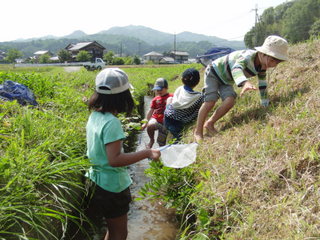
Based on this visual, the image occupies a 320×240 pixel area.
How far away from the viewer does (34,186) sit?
6.63 ft

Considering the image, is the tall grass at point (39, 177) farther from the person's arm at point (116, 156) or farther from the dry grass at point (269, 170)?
the dry grass at point (269, 170)

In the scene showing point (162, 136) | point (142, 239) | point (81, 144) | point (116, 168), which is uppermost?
point (116, 168)

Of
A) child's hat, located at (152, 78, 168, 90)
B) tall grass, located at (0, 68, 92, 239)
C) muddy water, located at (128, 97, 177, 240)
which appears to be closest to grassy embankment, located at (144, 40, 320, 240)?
muddy water, located at (128, 97, 177, 240)

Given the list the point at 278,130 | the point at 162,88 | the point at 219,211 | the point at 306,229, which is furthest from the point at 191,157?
the point at 162,88

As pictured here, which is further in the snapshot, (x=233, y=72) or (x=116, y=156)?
(x=233, y=72)

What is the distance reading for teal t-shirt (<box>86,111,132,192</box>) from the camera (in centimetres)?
174

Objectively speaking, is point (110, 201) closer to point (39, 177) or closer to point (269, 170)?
point (39, 177)

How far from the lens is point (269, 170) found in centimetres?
204

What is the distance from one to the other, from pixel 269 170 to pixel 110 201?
1237mm

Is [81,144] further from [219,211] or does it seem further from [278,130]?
[278,130]

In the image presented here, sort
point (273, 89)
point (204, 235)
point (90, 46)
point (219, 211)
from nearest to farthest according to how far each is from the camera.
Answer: point (204, 235)
point (219, 211)
point (273, 89)
point (90, 46)

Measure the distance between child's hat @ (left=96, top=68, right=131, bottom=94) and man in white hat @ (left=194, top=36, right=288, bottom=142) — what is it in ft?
5.00

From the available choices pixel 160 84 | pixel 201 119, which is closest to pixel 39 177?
pixel 201 119

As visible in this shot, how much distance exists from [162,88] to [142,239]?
2.34 metres
